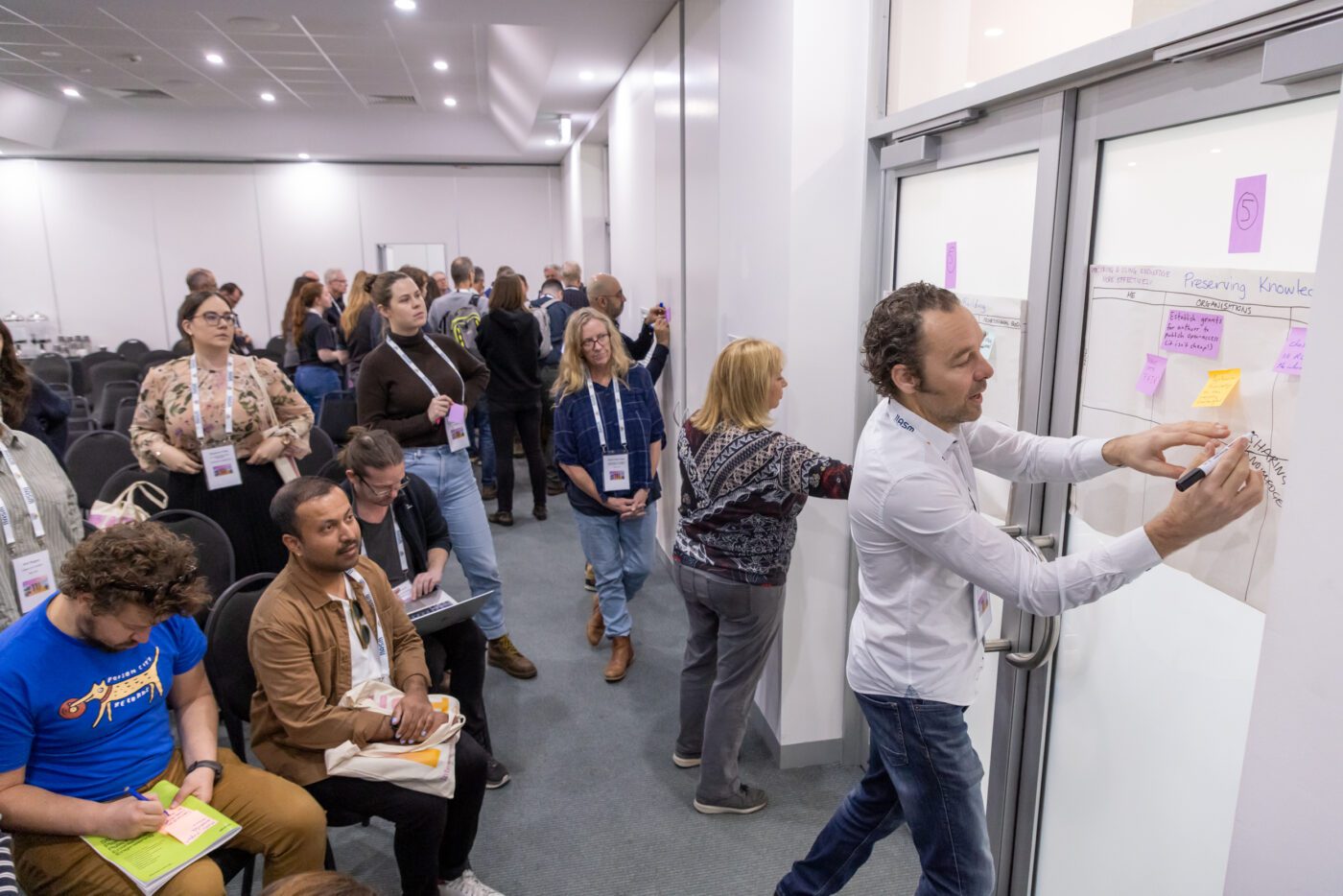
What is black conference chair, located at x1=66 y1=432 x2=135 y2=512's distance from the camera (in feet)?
12.7

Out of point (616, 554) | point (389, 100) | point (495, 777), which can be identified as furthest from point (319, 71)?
point (495, 777)

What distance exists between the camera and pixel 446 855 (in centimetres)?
229

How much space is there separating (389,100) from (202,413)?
756 cm

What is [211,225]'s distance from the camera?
1096 centimetres

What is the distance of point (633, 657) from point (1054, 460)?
8.04 ft

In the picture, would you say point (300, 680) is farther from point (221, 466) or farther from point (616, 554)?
point (616, 554)

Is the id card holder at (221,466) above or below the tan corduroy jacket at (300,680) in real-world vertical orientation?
above

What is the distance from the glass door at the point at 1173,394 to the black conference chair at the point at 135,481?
3.11m

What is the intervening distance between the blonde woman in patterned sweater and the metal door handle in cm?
48

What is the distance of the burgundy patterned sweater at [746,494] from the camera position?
230 centimetres

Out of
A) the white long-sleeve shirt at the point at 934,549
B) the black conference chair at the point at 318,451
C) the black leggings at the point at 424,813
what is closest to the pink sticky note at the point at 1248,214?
the white long-sleeve shirt at the point at 934,549

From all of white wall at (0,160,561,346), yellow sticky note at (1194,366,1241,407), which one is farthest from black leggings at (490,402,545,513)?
white wall at (0,160,561,346)

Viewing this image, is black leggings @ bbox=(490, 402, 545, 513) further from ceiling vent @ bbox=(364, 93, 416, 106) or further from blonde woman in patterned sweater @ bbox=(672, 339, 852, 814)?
ceiling vent @ bbox=(364, 93, 416, 106)

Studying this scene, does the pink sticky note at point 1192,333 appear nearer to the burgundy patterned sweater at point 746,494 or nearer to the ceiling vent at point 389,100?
the burgundy patterned sweater at point 746,494
